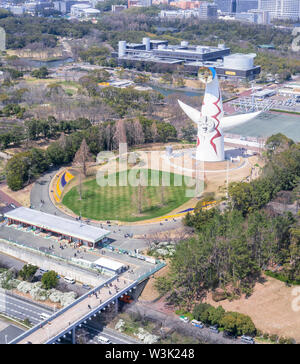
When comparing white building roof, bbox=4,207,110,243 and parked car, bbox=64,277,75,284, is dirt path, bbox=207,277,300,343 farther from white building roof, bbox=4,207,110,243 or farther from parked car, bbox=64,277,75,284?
white building roof, bbox=4,207,110,243

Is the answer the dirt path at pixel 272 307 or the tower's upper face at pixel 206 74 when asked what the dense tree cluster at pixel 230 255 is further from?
the tower's upper face at pixel 206 74

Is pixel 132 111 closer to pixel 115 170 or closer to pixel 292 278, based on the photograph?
pixel 115 170

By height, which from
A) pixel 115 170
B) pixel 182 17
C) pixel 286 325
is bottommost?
pixel 286 325

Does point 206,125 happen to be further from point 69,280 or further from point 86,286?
point 86,286

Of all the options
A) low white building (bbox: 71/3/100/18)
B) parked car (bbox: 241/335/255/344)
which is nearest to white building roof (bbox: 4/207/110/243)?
parked car (bbox: 241/335/255/344)

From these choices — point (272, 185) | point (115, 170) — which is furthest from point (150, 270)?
point (115, 170)

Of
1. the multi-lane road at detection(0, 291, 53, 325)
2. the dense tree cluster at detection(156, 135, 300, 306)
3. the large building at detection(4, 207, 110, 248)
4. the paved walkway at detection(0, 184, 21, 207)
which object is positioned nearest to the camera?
the multi-lane road at detection(0, 291, 53, 325)
